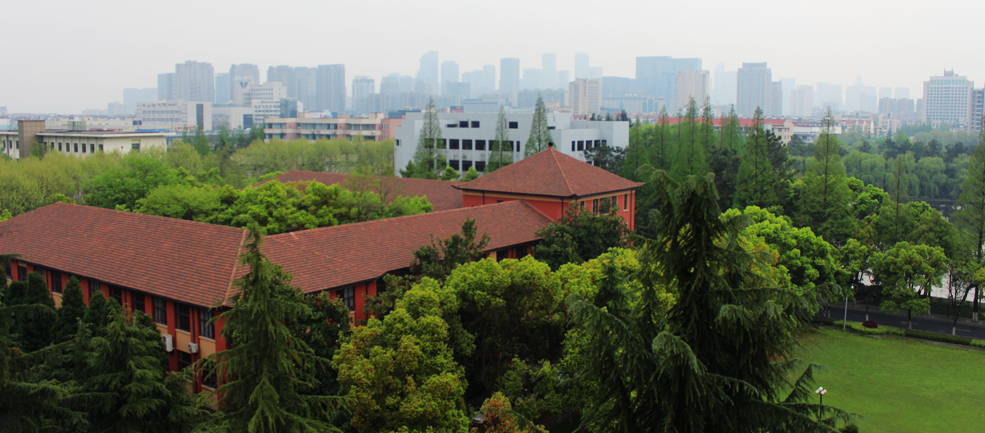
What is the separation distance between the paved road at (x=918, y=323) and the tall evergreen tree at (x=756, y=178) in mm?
8567

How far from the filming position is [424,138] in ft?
198

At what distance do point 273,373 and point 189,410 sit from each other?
4.14 metres

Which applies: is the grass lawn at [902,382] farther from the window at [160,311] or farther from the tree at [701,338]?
the window at [160,311]

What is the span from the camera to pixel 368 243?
21.4 m

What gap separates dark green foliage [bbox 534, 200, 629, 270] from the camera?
23891 millimetres

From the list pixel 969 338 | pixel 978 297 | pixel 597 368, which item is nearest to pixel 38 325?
pixel 597 368

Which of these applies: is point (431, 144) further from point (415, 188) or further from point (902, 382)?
point (902, 382)

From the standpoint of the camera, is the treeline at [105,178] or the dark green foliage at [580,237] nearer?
the dark green foliage at [580,237]

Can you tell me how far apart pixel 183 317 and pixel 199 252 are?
1923 mm

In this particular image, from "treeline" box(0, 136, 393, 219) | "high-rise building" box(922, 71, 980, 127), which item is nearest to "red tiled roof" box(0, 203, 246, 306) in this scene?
"treeline" box(0, 136, 393, 219)

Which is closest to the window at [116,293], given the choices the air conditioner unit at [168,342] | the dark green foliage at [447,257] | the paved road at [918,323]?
the air conditioner unit at [168,342]

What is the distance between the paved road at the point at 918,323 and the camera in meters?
29.5

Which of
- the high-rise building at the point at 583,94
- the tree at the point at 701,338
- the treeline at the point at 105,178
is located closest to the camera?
the tree at the point at 701,338

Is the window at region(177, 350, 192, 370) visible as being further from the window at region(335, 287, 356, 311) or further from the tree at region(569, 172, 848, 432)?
the tree at region(569, 172, 848, 432)
